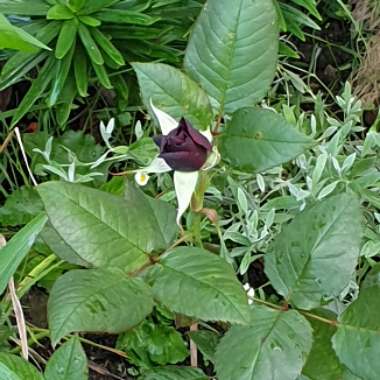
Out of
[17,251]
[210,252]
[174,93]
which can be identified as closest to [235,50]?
[174,93]

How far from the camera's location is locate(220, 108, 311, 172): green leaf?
798 millimetres

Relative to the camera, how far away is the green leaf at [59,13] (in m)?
1.13

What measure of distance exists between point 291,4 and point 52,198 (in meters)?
0.68

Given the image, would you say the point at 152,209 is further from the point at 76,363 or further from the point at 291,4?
the point at 291,4

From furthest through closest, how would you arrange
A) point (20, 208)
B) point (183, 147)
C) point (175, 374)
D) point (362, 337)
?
point (20, 208)
point (175, 374)
point (362, 337)
point (183, 147)

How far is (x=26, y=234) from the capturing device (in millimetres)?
909

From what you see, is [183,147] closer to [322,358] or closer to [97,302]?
[97,302]

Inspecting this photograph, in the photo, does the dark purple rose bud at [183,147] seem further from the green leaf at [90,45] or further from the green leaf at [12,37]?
the green leaf at [90,45]

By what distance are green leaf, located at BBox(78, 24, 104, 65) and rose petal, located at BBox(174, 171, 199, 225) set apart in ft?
1.37

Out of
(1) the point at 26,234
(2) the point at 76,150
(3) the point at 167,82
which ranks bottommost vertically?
(2) the point at 76,150

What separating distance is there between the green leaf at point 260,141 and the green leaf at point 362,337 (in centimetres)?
16

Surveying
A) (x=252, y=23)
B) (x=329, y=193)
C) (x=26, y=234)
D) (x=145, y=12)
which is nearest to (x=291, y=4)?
(x=145, y=12)

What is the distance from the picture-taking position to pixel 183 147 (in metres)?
0.72

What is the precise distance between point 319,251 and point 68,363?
279mm
